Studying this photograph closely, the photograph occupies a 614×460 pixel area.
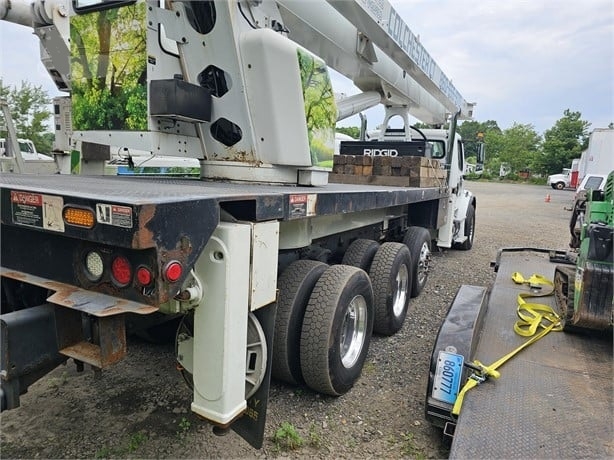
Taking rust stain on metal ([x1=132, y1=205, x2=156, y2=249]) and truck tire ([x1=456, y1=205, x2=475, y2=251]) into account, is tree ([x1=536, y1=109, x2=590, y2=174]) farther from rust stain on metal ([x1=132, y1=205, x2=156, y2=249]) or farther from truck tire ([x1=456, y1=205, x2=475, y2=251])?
rust stain on metal ([x1=132, y1=205, x2=156, y2=249])

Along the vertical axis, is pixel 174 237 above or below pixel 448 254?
above

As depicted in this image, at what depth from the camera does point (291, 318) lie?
2.76 metres

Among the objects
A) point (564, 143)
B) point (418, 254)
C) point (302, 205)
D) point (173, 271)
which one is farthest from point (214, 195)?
point (564, 143)

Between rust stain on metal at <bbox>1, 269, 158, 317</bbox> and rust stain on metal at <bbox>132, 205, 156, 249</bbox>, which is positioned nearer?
rust stain on metal at <bbox>132, 205, 156, 249</bbox>

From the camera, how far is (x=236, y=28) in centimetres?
318

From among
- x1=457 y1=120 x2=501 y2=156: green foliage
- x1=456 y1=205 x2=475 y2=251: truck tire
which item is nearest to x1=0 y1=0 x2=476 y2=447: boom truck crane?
x1=456 y1=205 x2=475 y2=251: truck tire

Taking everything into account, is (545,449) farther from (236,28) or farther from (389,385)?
(236,28)

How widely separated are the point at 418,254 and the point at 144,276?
4126mm

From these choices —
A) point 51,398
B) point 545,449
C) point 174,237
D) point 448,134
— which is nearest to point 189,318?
point 174,237

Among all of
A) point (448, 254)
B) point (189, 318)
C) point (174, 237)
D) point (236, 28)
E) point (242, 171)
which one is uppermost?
point (236, 28)

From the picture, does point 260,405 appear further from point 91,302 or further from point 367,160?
point 367,160

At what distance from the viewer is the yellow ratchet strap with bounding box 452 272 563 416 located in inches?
101

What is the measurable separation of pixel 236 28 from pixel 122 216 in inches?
85.8

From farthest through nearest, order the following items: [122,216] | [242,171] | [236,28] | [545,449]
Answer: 1. [242,171]
2. [236,28]
3. [545,449]
4. [122,216]
